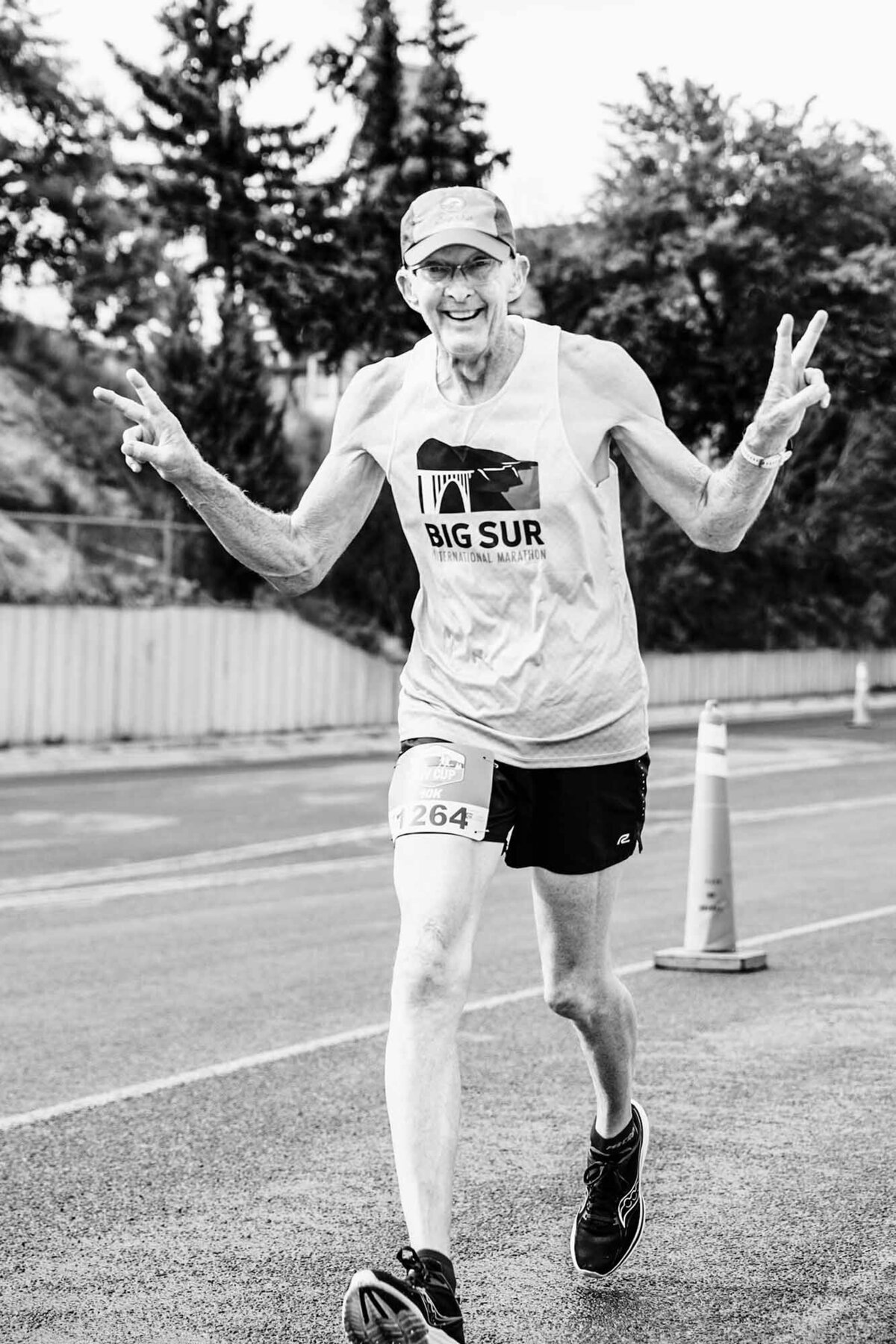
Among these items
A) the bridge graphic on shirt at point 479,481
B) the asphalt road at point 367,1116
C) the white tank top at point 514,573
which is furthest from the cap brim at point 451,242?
the asphalt road at point 367,1116

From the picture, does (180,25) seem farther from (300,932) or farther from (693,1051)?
(693,1051)

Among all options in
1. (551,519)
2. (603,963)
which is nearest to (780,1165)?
(603,963)

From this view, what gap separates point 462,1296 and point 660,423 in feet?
6.39

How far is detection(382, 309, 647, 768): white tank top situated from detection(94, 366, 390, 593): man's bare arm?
108mm

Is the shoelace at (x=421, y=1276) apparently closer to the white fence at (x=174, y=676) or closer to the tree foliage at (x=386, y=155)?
the white fence at (x=174, y=676)

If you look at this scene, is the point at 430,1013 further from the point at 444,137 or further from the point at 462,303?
the point at 444,137

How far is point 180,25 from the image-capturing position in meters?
39.2

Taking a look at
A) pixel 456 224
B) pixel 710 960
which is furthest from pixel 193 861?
pixel 456 224

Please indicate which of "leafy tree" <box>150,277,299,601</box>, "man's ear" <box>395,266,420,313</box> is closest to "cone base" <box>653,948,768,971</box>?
"man's ear" <box>395,266,420,313</box>

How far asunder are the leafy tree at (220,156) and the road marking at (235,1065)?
1199 inches

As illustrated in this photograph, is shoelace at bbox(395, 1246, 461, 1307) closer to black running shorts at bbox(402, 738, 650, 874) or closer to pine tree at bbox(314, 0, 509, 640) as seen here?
black running shorts at bbox(402, 738, 650, 874)

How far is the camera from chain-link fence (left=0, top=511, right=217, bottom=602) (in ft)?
80.7

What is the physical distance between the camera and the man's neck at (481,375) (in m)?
4.41

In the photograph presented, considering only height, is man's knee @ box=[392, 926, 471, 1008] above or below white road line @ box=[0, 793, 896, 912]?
above
